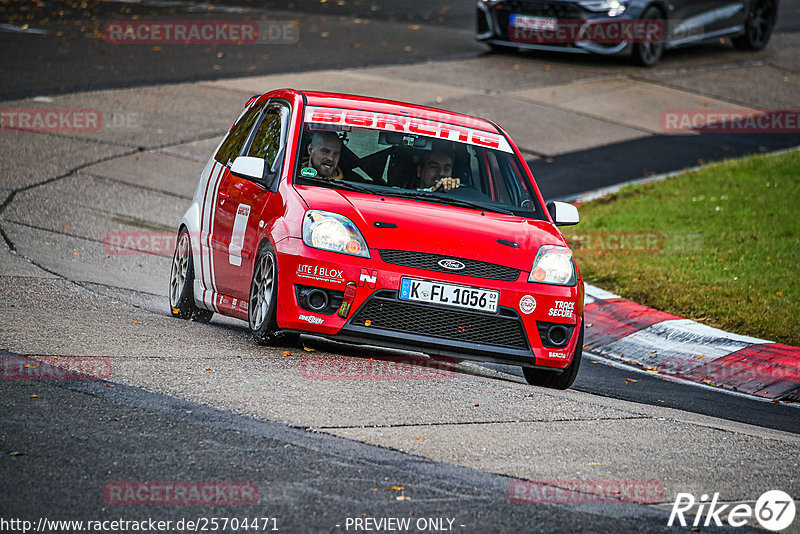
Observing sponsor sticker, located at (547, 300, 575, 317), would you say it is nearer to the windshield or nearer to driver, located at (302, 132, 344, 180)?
the windshield

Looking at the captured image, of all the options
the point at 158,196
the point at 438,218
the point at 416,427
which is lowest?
the point at 158,196

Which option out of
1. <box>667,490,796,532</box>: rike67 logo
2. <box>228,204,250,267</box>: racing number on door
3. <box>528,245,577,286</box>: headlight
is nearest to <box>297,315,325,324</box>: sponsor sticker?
<box>228,204,250,267</box>: racing number on door

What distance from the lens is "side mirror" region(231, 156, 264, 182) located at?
728 centimetres

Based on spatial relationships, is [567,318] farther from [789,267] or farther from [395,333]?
[789,267]

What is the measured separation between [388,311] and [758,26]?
18972mm

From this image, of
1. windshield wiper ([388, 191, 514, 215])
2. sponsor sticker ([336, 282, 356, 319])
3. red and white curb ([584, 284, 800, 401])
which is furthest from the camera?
red and white curb ([584, 284, 800, 401])

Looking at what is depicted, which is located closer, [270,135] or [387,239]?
[387,239]

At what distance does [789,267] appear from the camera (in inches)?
418

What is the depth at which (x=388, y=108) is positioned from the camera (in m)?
8.02

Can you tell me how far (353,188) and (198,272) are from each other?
1.51m

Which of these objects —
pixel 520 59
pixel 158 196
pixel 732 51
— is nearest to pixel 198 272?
pixel 158 196

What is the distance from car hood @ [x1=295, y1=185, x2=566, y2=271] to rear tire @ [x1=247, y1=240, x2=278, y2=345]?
42 cm

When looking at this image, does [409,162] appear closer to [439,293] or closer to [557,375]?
[439,293]

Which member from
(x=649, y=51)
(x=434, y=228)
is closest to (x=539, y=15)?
(x=649, y=51)
